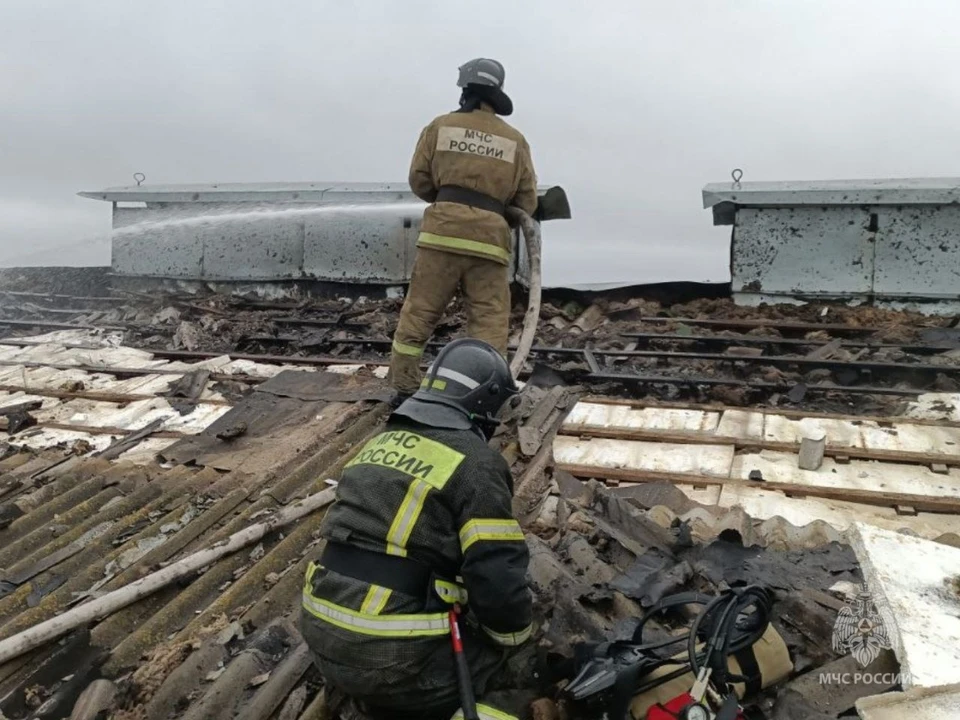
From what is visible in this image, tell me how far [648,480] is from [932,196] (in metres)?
5.54

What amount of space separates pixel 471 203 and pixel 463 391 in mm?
2423

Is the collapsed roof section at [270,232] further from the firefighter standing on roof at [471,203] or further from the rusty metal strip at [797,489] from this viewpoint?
the rusty metal strip at [797,489]

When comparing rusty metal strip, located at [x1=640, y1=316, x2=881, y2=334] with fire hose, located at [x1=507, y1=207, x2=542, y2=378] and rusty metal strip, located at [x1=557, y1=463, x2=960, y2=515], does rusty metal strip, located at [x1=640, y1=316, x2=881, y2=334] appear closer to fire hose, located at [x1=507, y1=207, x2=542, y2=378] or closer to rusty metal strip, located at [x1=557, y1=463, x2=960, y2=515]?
fire hose, located at [x1=507, y1=207, x2=542, y2=378]

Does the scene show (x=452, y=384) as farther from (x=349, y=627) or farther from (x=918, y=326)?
(x=918, y=326)

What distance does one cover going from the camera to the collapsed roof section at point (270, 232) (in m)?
9.63

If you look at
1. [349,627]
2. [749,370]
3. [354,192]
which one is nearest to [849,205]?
[749,370]

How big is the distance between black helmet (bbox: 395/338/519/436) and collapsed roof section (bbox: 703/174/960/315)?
652cm

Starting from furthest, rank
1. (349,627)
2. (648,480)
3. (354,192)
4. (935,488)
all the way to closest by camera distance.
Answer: (354,192)
(648,480)
(935,488)
(349,627)

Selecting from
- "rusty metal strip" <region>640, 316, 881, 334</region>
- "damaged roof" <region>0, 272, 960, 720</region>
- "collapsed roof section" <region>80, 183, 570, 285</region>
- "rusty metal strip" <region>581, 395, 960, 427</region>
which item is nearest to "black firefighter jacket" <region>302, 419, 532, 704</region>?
"damaged roof" <region>0, 272, 960, 720</region>

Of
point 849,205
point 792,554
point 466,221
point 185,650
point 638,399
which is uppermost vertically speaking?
point 849,205

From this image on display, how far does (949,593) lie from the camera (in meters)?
2.65

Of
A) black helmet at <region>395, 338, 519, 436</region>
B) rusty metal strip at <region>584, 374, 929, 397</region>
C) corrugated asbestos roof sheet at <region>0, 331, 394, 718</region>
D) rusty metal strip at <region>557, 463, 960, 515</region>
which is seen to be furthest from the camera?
rusty metal strip at <region>584, 374, 929, 397</region>

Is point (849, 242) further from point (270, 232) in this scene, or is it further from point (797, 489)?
point (270, 232)

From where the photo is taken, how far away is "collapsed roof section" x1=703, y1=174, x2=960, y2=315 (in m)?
7.99
